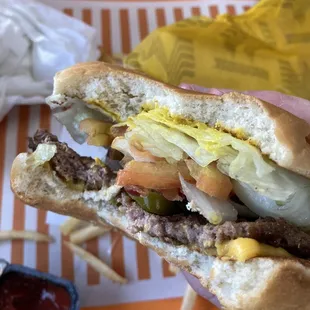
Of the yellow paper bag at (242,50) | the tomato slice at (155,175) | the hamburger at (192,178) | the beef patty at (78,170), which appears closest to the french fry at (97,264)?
the hamburger at (192,178)

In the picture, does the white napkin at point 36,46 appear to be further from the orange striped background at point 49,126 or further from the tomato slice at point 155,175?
the tomato slice at point 155,175

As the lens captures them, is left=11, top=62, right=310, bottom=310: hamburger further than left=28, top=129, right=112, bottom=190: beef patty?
No

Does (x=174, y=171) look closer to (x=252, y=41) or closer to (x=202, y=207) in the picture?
(x=202, y=207)

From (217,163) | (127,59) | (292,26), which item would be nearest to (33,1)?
(127,59)

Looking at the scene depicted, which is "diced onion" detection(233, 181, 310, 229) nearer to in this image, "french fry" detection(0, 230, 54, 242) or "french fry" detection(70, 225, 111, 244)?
"french fry" detection(70, 225, 111, 244)

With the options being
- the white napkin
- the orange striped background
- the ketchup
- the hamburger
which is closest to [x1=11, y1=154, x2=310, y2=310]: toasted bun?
the hamburger

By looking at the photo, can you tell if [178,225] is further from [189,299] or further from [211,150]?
[189,299]
